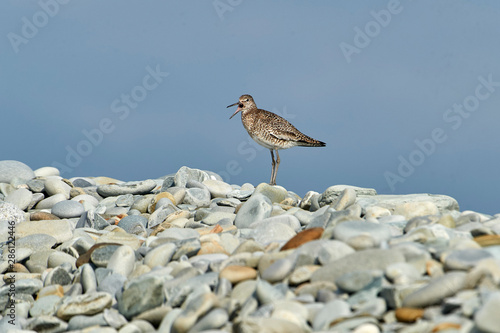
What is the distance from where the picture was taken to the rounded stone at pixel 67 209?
10.2 metres

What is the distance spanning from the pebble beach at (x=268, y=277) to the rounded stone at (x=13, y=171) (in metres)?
5.37

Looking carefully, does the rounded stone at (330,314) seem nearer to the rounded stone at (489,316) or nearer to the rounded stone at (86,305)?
the rounded stone at (489,316)

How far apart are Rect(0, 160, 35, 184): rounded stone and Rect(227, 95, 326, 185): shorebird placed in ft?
19.0

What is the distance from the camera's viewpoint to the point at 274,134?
39.5ft

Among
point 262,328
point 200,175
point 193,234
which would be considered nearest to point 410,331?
point 262,328

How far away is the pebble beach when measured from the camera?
3.75 metres

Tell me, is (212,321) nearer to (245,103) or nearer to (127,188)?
(127,188)

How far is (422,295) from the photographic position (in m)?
3.75

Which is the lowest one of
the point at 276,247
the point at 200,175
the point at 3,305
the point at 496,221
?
the point at 3,305

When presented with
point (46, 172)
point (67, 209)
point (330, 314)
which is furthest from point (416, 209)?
point (46, 172)

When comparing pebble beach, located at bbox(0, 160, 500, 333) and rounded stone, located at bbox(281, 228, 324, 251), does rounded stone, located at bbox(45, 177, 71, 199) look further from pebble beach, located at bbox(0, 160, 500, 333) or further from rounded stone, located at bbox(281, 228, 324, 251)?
rounded stone, located at bbox(281, 228, 324, 251)

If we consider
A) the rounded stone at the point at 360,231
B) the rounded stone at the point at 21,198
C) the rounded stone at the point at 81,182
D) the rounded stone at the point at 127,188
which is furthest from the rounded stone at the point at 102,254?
the rounded stone at the point at 81,182

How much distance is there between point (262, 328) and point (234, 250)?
223 centimetres

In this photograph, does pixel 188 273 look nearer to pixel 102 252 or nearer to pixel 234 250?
pixel 234 250
